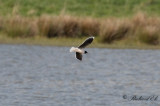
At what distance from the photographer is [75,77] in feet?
50.8

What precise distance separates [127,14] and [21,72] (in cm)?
1399

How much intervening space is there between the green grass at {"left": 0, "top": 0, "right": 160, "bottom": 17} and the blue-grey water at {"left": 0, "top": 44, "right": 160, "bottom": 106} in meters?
8.01

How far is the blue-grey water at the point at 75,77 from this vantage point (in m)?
12.3

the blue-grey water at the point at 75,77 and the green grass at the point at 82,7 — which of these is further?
the green grass at the point at 82,7

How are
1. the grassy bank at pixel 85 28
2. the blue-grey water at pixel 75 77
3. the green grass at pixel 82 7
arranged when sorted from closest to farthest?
the blue-grey water at pixel 75 77 < the grassy bank at pixel 85 28 < the green grass at pixel 82 7

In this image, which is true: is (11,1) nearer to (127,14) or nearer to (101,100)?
(127,14)

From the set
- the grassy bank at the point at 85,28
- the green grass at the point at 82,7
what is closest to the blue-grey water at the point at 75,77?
the grassy bank at the point at 85,28

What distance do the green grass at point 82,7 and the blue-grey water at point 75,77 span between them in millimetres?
8014

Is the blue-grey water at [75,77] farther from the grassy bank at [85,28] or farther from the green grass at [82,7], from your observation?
the green grass at [82,7]

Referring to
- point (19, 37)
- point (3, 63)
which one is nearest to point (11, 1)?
point (19, 37)

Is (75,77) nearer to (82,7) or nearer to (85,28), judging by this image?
(85,28)

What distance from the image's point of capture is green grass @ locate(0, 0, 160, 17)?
29.4 m

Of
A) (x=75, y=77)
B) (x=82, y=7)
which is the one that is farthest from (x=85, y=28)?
(x=75, y=77)

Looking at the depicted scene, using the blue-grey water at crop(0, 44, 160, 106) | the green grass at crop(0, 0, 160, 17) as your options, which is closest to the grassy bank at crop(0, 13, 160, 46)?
the blue-grey water at crop(0, 44, 160, 106)
